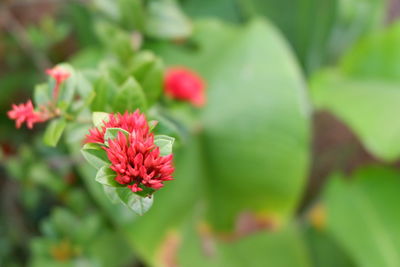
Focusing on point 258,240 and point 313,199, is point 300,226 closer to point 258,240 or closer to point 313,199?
point 313,199

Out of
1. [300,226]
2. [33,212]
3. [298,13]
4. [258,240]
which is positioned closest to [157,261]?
[258,240]

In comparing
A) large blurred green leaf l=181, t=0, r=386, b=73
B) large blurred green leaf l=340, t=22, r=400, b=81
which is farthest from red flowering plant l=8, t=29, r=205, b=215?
large blurred green leaf l=340, t=22, r=400, b=81

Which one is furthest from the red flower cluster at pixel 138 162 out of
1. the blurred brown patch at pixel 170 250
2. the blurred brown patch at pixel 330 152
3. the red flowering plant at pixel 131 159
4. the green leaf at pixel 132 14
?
the blurred brown patch at pixel 330 152

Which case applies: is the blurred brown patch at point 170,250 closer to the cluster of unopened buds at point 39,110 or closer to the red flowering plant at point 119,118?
the red flowering plant at point 119,118

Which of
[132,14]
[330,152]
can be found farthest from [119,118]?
[330,152]

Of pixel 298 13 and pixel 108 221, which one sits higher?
pixel 298 13

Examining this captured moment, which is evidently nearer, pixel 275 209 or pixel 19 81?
pixel 275 209

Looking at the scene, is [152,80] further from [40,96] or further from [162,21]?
[162,21]

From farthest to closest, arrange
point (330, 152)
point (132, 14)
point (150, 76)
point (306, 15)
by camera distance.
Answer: point (330, 152) → point (306, 15) → point (132, 14) → point (150, 76)
